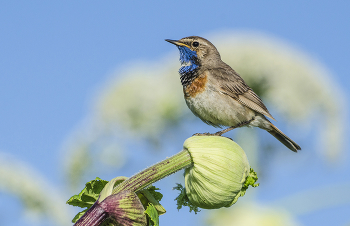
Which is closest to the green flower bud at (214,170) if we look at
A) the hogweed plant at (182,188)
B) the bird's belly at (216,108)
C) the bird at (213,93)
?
the hogweed plant at (182,188)

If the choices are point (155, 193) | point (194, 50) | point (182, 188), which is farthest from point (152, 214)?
point (194, 50)

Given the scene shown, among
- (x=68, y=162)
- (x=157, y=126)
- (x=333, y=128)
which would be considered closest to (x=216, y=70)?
(x=157, y=126)

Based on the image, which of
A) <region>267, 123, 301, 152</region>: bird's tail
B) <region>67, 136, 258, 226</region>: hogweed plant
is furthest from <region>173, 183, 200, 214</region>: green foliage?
<region>267, 123, 301, 152</region>: bird's tail

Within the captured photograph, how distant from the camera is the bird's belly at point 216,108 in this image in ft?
16.9

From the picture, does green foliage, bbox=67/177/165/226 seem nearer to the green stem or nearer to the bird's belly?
the green stem

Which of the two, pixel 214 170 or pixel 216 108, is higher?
pixel 216 108

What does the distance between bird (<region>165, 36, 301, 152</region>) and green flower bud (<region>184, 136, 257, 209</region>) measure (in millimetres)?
2442

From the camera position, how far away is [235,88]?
5633 mm

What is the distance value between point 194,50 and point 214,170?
10.00ft

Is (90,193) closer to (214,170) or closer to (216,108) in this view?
(214,170)

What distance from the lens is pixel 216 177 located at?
2520 millimetres

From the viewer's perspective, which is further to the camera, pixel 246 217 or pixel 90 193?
pixel 246 217

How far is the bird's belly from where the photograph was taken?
203 inches

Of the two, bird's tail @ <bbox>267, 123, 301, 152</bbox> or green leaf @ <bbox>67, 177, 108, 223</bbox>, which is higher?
bird's tail @ <bbox>267, 123, 301, 152</bbox>
